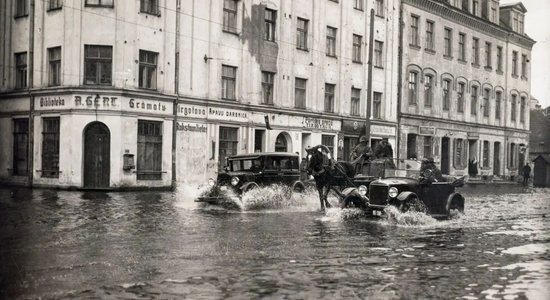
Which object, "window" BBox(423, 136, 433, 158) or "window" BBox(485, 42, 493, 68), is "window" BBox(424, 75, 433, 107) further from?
"window" BBox(485, 42, 493, 68)

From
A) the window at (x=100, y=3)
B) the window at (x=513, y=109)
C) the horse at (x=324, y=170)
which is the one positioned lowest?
the horse at (x=324, y=170)

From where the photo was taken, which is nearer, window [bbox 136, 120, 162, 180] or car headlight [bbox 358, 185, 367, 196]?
car headlight [bbox 358, 185, 367, 196]

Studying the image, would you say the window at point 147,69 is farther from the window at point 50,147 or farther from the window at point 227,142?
the window at point 227,142

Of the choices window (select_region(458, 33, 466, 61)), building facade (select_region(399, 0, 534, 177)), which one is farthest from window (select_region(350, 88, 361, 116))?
window (select_region(458, 33, 466, 61))

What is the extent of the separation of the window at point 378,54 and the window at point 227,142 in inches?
525

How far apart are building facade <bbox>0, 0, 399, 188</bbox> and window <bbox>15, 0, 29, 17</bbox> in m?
0.08

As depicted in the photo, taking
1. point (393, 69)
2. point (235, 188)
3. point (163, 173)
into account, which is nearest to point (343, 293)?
point (235, 188)

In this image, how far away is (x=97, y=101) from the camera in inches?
1029

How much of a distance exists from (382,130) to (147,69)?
737 inches

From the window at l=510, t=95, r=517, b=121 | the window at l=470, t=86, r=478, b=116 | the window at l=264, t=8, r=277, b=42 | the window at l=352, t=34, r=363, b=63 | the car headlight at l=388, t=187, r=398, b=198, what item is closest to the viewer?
the car headlight at l=388, t=187, r=398, b=198

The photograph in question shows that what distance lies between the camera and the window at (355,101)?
39438mm

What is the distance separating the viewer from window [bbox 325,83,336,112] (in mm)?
37344

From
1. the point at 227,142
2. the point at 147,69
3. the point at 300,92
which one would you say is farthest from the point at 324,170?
the point at 300,92

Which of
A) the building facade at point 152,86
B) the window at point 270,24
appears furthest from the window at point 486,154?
the window at point 270,24
